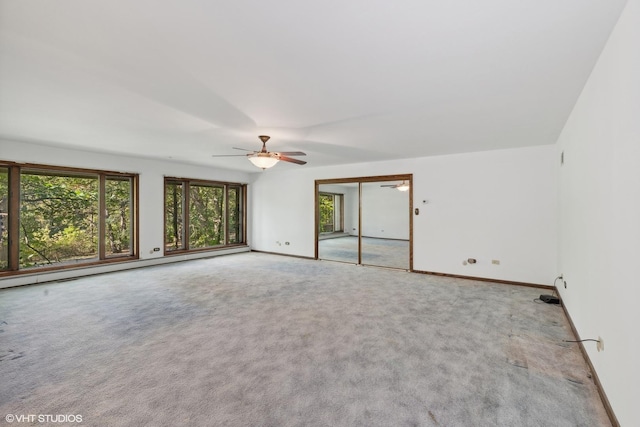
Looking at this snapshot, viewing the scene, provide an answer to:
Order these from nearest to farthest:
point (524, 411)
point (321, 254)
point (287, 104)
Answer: point (524, 411), point (287, 104), point (321, 254)

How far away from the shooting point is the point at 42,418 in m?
1.79

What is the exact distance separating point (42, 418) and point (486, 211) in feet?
20.0

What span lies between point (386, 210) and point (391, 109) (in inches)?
333

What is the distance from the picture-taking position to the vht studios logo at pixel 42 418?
177 cm

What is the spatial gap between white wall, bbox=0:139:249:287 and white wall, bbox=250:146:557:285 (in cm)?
430

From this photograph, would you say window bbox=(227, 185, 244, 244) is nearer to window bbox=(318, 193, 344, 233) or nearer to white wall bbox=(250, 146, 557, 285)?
window bbox=(318, 193, 344, 233)

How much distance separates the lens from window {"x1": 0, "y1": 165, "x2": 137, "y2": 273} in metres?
4.85

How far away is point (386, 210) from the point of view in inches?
445

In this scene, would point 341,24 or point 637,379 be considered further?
point 341,24

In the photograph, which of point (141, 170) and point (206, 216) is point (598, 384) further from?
point (206, 216)

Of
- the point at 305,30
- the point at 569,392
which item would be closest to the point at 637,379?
the point at 569,392

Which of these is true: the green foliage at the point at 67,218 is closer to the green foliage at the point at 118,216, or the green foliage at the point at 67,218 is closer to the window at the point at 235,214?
the green foliage at the point at 118,216

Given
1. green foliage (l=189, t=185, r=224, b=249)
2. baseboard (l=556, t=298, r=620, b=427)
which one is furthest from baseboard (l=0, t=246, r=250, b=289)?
baseboard (l=556, t=298, r=620, b=427)

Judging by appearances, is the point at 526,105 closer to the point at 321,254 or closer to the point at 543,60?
the point at 543,60
